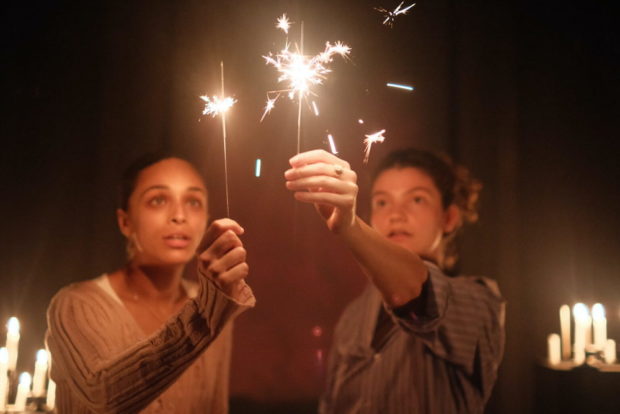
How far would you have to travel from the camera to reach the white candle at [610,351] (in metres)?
1.76

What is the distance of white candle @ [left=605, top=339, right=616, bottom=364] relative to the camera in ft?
5.78

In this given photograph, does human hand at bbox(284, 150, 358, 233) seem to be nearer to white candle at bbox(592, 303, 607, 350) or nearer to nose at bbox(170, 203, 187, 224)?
nose at bbox(170, 203, 187, 224)

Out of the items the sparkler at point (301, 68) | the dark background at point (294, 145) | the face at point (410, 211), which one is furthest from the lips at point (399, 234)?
the sparkler at point (301, 68)

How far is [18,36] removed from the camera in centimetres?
186

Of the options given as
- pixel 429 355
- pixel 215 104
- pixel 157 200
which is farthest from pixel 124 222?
pixel 429 355

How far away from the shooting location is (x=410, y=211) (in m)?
1.65

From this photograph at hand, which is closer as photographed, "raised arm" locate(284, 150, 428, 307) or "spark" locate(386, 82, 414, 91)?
"raised arm" locate(284, 150, 428, 307)

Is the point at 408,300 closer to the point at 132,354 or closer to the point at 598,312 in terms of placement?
the point at 132,354

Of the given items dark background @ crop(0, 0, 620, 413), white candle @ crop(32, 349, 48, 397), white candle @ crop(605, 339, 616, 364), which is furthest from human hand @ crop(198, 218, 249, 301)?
white candle @ crop(605, 339, 616, 364)

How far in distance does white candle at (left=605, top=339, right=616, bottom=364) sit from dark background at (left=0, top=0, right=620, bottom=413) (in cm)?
14

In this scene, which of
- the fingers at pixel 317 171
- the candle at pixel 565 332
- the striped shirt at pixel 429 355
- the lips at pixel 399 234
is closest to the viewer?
the fingers at pixel 317 171

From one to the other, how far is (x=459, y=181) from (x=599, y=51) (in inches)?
25.9

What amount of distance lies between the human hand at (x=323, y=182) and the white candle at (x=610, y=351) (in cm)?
115

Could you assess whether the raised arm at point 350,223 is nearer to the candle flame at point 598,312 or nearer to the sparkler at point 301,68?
the sparkler at point 301,68
